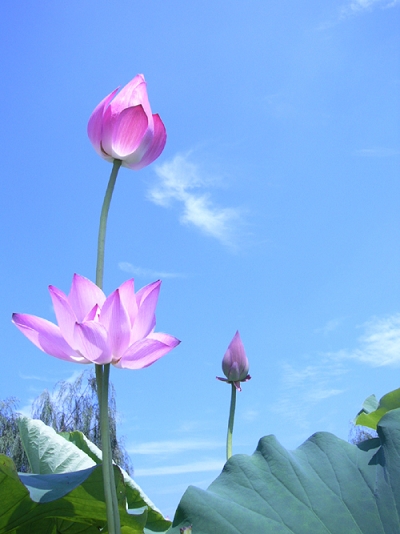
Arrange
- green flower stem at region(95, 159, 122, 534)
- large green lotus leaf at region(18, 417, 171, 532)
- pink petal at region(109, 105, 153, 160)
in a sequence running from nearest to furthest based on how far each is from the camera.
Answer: green flower stem at region(95, 159, 122, 534) → pink petal at region(109, 105, 153, 160) → large green lotus leaf at region(18, 417, 171, 532)

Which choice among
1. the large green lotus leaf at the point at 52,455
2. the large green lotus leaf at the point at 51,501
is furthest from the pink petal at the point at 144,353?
the large green lotus leaf at the point at 52,455

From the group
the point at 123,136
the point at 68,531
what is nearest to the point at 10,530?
the point at 68,531

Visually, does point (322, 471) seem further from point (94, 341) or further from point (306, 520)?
point (94, 341)

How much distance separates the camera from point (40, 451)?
2.48 feet

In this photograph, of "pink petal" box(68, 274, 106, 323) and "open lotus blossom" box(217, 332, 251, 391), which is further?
"open lotus blossom" box(217, 332, 251, 391)

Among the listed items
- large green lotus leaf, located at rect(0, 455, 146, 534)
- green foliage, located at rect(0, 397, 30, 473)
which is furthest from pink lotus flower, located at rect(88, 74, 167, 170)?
green foliage, located at rect(0, 397, 30, 473)

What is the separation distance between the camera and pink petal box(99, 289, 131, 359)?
446 mm

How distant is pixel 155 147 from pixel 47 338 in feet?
0.71

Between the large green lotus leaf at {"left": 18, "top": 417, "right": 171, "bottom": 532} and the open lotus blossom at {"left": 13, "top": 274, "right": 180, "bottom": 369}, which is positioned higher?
the open lotus blossom at {"left": 13, "top": 274, "right": 180, "bottom": 369}

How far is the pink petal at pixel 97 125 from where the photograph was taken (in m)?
0.53

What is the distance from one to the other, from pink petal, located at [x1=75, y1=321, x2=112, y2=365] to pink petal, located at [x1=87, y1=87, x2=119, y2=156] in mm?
190

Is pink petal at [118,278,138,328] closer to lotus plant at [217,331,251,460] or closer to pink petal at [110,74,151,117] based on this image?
pink petal at [110,74,151,117]

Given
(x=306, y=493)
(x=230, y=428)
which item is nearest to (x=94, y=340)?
(x=306, y=493)

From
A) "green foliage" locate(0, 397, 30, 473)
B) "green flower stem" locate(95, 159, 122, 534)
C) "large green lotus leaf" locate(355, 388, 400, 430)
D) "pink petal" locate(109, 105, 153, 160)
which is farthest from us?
"green foliage" locate(0, 397, 30, 473)
